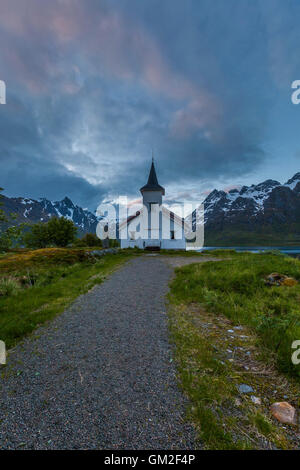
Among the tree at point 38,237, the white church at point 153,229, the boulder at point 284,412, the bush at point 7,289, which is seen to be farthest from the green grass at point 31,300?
the tree at point 38,237

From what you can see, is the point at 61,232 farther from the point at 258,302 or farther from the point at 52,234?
the point at 258,302

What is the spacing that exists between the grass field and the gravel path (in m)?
0.34

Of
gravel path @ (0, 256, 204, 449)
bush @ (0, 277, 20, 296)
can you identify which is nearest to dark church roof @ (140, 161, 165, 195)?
bush @ (0, 277, 20, 296)

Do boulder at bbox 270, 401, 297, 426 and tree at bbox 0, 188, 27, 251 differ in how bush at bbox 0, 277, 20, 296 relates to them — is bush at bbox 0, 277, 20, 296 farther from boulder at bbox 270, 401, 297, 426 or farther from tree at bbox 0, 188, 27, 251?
boulder at bbox 270, 401, 297, 426

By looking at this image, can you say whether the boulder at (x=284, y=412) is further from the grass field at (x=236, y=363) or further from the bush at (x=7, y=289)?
the bush at (x=7, y=289)

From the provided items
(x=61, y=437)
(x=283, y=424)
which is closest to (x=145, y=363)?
(x=61, y=437)

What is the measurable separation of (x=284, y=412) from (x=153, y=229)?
33.4 meters

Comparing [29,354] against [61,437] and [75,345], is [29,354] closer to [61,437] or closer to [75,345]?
[75,345]

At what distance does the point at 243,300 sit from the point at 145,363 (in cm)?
479

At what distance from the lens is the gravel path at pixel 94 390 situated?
224 cm

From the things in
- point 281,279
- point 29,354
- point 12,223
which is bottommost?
point 29,354

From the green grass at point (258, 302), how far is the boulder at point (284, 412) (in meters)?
0.91

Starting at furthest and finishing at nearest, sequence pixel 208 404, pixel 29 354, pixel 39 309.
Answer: pixel 39 309, pixel 29 354, pixel 208 404

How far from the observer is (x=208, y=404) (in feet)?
8.73
